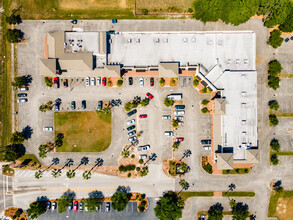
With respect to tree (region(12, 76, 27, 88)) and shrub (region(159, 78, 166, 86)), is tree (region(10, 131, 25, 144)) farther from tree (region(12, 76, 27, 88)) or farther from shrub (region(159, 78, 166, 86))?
shrub (region(159, 78, 166, 86))

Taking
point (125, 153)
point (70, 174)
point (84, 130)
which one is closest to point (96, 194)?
point (70, 174)

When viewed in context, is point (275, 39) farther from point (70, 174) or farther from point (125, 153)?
point (70, 174)

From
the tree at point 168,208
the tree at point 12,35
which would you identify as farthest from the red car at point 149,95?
the tree at point 12,35

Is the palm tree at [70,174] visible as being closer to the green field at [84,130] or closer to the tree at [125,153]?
the green field at [84,130]

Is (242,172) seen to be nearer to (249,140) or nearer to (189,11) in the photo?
(249,140)

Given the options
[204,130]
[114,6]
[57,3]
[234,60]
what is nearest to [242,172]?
[204,130]

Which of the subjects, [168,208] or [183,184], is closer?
[168,208]

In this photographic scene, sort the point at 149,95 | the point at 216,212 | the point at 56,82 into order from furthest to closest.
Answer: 1. the point at 149,95
2. the point at 56,82
3. the point at 216,212

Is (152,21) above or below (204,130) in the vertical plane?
above
